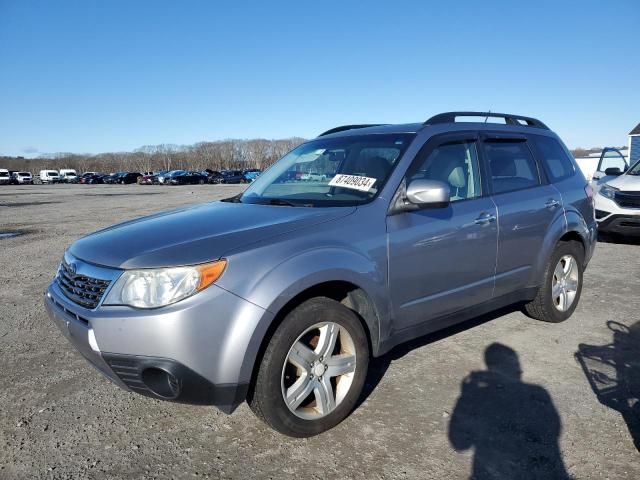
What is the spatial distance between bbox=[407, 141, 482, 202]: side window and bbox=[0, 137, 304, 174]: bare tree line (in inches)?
3572

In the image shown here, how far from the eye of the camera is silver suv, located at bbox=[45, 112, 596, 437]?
2289mm

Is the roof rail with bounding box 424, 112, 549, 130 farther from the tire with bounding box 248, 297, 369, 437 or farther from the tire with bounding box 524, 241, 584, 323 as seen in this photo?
the tire with bounding box 248, 297, 369, 437

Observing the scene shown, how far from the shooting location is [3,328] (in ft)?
14.7

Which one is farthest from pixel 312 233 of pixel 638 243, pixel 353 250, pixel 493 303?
pixel 638 243

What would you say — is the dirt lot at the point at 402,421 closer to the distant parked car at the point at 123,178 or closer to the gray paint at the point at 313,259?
the gray paint at the point at 313,259

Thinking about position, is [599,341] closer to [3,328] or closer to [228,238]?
[228,238]

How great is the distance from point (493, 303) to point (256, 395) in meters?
2.16

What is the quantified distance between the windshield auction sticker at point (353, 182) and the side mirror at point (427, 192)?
306 millimetres

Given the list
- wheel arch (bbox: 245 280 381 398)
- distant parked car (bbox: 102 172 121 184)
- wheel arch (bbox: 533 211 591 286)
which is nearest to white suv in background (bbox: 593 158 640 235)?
wheel arch (bbox: 533 211 591 286)

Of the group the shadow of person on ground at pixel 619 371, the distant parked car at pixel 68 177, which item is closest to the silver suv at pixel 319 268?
the shadow of person on ground at pixel 619 371

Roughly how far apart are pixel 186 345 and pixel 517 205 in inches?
112

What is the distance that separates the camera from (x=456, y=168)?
359 centimetres

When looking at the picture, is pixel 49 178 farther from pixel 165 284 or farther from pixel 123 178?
pixel 165 284

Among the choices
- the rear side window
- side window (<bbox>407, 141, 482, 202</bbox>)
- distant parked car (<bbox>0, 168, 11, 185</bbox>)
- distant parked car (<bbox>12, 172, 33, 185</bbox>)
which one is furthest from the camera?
distant parked car (<bbox>12, 172, 33, 185</bbox>)
